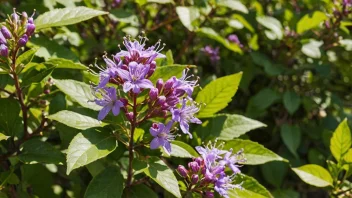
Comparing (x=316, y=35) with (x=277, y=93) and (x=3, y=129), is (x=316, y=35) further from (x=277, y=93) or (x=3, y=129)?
(x=3, y=129)

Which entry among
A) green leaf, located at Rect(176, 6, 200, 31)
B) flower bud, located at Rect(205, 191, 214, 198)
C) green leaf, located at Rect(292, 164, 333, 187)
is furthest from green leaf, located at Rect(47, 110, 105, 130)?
green leaf, located at Rect(292, 164, 333, 187)

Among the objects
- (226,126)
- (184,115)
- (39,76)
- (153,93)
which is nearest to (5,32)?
(39,76)

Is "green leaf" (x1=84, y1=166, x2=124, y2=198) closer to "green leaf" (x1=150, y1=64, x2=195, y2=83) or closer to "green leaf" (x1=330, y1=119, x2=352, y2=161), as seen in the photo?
"green leaf" (x1=150, y1=64, x2=195, y2=83)

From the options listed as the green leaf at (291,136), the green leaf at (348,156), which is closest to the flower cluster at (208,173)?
the green leaf at (348,156)

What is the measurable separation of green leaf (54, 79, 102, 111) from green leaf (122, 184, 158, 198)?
35cm

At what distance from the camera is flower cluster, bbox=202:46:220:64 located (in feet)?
10.0

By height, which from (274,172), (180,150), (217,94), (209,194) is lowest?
(274,172)

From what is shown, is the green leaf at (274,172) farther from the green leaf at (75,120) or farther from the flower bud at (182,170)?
the green leaf at (75,120)

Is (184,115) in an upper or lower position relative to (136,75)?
lower

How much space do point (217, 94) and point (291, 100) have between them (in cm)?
100

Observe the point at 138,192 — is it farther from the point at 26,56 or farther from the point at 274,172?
the point at 274,172

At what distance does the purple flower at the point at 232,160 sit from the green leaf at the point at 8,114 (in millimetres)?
864

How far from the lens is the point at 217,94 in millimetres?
2070

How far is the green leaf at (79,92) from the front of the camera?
183 centimetres
